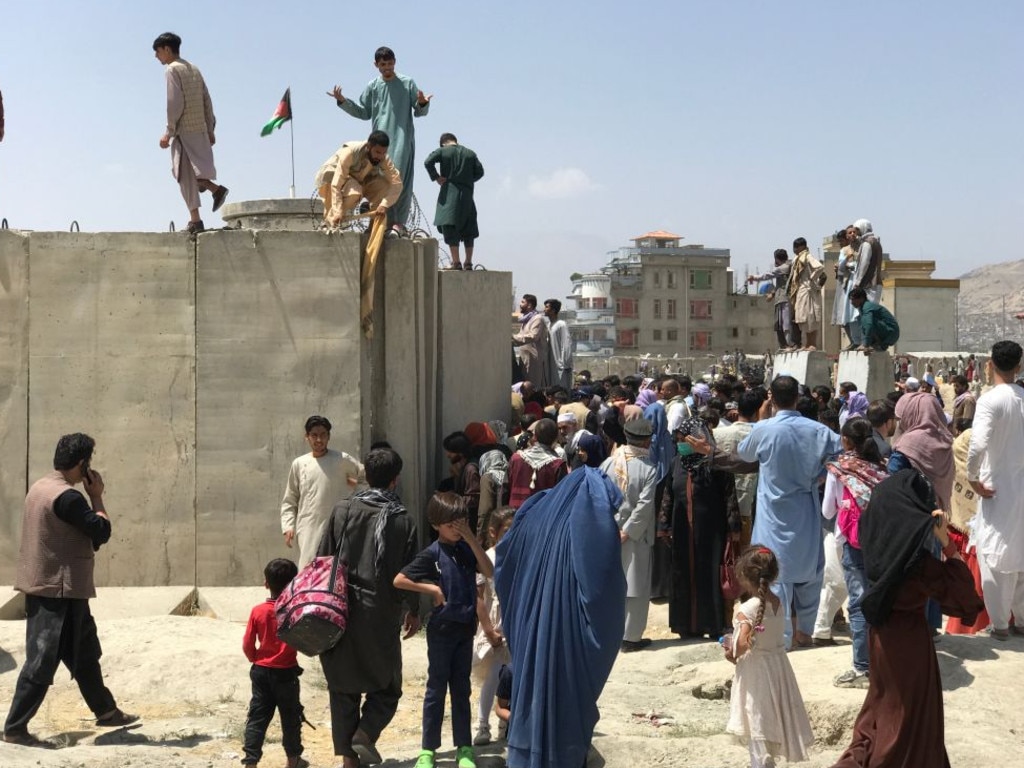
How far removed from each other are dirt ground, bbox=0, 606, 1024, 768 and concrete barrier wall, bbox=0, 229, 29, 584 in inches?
38.2

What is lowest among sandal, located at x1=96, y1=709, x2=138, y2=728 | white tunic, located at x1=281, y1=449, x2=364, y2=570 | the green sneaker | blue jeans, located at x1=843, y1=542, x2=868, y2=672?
sandal, located at x1=96, y1=709, x2=138, y2=728

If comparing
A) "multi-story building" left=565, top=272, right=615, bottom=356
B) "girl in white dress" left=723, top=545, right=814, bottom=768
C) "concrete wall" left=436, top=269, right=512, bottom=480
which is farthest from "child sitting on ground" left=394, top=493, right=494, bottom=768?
"multi-story building" left=565, top=272, right=615, bottom=356

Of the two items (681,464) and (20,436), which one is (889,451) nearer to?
(681,464)

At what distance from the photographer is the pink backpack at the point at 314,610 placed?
5.66 meters

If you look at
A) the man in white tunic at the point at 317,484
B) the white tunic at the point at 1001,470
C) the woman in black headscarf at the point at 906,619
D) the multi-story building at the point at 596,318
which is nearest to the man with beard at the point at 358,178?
the man in white tunic at the point at 317,484

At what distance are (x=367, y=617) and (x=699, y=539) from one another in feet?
11.2

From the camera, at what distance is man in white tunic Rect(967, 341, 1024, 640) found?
23.5ft

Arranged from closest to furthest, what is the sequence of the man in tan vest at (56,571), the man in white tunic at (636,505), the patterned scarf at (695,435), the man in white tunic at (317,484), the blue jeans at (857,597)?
the man in tan vest at (56,571) < the blue jeans at (857,597) < the patterned scarf at (695,435) < the man in white tunic at (636,505) < the man in white tunic at (317,484)

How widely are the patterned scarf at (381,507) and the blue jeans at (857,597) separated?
2487 millimetres

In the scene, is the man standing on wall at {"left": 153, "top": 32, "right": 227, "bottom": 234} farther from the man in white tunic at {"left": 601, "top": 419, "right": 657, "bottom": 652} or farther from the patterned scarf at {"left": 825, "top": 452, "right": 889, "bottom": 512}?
the patterned scarf at {"left": 825, "top": 452, "right": 889, "bottom": 512}

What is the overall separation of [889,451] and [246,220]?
6.45 m

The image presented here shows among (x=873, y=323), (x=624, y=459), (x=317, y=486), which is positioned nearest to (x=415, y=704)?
(x=317, y=486)

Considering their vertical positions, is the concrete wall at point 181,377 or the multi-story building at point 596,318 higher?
the multi-story building at point 596,318

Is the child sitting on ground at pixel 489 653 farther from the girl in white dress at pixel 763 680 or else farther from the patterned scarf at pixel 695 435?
the patterned scarf at pixel 695 435
